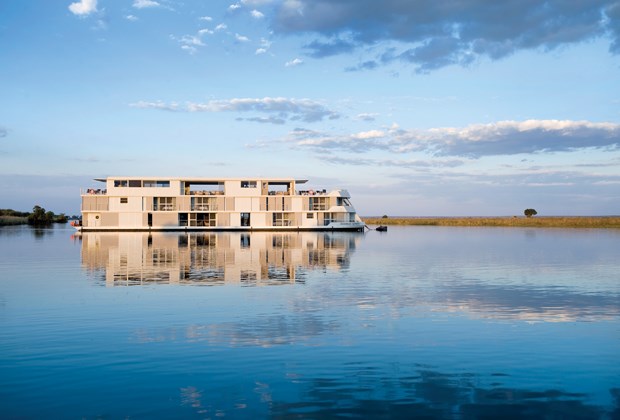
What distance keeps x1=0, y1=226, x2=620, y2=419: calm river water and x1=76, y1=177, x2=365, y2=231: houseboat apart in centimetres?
6664

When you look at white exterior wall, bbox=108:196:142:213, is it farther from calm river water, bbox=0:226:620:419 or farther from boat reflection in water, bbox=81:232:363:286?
calm river water, bbox=0:226:620:419

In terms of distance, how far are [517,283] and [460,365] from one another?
1604 cm

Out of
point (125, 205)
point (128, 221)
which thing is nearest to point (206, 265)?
point (128, 221)

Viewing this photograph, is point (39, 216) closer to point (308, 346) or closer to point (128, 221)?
point (128, 221)

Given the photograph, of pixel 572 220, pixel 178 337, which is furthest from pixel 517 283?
pixel 572 220

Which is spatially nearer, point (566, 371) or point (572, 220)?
point (566, 371)

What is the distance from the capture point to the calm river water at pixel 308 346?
1032cm

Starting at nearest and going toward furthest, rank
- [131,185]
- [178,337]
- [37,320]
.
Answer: [178,337] < [37,320] < [131,185]

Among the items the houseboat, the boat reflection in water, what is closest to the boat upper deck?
the houseboat

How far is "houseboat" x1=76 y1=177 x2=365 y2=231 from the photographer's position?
93812mm

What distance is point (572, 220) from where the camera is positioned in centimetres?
11488

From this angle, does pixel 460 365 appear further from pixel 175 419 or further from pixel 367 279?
pixel 367 279

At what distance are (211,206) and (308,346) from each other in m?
84.5

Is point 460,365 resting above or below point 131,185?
below
